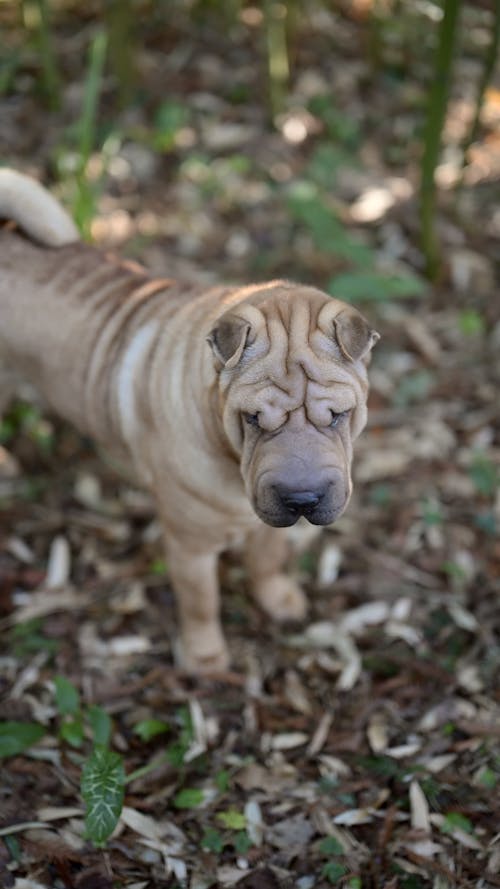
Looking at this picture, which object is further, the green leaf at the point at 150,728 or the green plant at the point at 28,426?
the green plant at the point at 28,426

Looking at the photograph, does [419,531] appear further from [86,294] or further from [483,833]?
[86,294]

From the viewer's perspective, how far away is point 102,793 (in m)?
2.80

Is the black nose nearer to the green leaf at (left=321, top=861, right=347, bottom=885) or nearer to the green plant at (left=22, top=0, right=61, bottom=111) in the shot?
the green leaf at (left=321, top=861, right=347, bottom=885)

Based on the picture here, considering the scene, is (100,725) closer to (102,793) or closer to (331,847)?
(102,793)

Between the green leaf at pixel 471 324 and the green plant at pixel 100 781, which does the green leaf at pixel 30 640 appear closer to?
the green plant at pixel 100 781

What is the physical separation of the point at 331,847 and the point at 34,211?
104 inches

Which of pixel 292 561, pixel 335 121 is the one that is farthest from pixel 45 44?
pixel 292 561

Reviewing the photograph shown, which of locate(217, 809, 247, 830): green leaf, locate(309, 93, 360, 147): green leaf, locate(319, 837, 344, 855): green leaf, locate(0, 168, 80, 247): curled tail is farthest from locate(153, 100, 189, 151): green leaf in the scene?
locate(319, 837, 344, 855): green leaf

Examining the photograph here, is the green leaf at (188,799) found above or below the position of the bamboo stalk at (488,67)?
below

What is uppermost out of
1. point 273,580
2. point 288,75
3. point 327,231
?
point 288,75

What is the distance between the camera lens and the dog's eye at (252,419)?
259 centimetres

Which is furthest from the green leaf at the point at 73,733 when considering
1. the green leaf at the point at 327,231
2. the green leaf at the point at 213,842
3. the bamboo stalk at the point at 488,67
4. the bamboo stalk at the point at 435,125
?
the bamboo stalk at the point at 488,67

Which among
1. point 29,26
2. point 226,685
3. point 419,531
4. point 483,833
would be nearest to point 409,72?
point 29,26

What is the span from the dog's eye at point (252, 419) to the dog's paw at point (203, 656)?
127 centimetres
